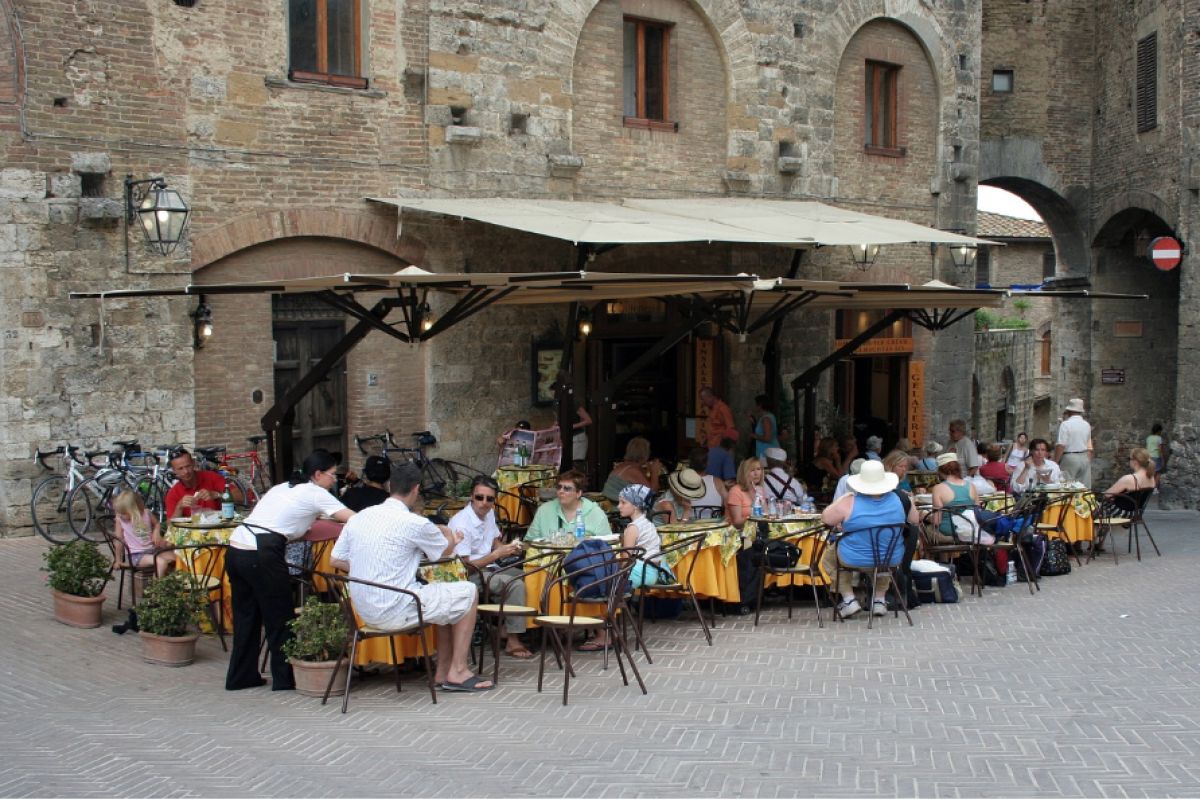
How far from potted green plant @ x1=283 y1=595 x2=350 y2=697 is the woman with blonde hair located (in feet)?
12.0

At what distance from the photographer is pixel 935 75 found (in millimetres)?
20984

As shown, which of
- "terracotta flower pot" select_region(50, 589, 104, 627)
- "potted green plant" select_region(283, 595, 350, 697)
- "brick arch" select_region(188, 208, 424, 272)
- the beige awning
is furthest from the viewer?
"brick arch" select_region(188, 208, 424, 272)

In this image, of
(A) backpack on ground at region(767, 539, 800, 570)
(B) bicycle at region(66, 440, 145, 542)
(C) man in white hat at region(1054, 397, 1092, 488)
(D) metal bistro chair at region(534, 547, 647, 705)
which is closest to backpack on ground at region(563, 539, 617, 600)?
(D) metal bistro chair at region(534, 547, 647, 705)

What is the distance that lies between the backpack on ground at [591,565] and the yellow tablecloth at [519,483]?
13.7 feet

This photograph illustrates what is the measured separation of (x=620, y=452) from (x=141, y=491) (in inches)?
285

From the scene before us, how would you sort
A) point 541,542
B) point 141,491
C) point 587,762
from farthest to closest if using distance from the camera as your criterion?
point 141,491 < point 541,542 < point 587,762

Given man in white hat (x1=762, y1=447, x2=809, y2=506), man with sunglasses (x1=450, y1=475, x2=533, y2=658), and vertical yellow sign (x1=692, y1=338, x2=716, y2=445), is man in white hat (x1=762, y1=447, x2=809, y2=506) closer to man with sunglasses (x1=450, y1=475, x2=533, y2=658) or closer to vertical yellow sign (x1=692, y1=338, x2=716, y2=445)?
→ man with sunglasses (x1=450, y1=475, x2=533, y2=658)

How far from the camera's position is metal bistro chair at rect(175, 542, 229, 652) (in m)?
9.20

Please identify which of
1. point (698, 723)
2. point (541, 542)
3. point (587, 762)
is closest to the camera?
point (587, 762)

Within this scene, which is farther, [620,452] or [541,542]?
[620,452]

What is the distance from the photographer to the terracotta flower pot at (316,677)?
7.86 metres

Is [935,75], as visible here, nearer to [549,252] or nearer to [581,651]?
[549,252]

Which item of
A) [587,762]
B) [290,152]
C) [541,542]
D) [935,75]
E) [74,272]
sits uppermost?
[935,75]

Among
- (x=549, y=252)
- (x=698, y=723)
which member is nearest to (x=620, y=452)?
(x=549, y=252)
